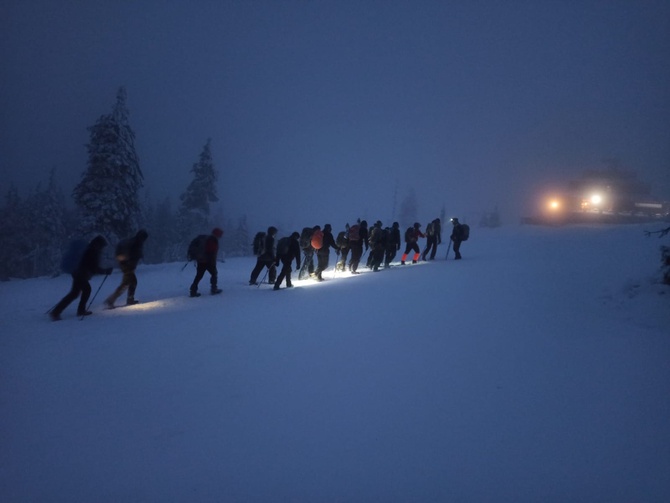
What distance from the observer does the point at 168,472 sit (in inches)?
119

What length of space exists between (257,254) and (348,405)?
10393mm

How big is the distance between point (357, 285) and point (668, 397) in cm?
789

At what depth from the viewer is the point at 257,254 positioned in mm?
13562

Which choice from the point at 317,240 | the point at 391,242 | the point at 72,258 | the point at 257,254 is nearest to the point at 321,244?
the point at 317,240

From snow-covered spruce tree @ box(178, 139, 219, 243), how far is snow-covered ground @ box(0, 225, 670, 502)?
32215 millimetres

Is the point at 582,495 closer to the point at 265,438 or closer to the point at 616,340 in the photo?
the point at 265,438

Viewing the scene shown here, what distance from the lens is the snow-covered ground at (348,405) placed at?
296 cm

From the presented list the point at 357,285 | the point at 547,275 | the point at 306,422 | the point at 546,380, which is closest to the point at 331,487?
the point at 306,422

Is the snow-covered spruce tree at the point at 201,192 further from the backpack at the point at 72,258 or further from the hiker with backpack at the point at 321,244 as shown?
the backpack at the point at 72,258

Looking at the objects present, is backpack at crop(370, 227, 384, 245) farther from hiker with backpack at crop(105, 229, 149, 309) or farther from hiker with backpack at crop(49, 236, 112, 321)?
hiker with backpack at crop(49, 236, 112, 321)

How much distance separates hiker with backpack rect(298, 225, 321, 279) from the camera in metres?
13.9

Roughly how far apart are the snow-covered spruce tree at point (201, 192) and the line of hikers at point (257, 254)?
27395 mm

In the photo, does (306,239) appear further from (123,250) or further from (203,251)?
(123,250)

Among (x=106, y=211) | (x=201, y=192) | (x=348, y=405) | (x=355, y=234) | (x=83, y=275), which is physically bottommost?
(x=348, y=405)
